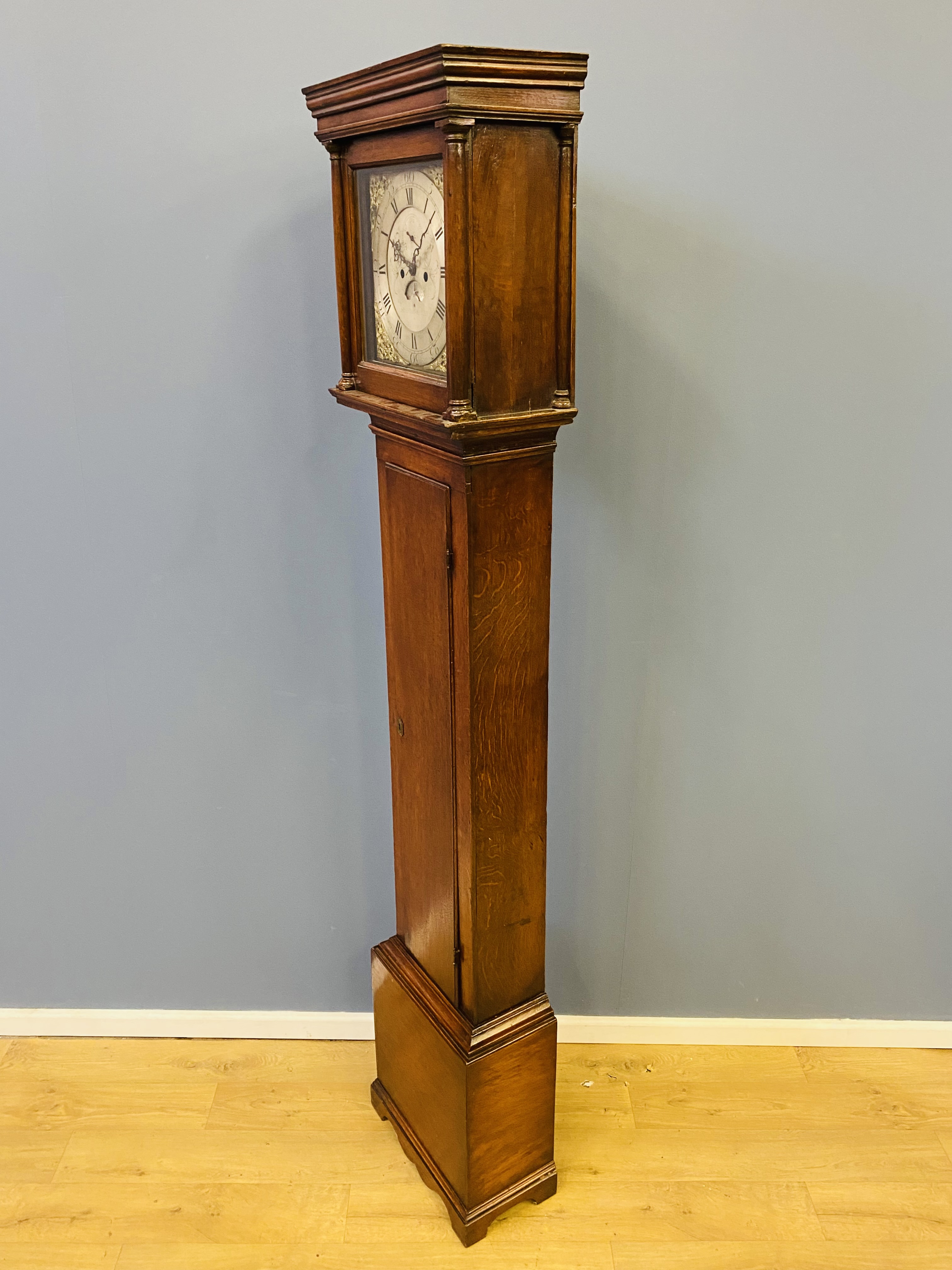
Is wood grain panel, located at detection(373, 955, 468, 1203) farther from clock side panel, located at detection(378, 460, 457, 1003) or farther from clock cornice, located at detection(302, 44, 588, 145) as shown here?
clock cornice, located at detection(302, 44, 588, 145)

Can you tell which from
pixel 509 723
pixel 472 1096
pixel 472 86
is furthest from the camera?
pixel 472 1096

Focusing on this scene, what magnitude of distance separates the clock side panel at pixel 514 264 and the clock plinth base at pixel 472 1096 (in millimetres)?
1058

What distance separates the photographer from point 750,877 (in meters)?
2.09

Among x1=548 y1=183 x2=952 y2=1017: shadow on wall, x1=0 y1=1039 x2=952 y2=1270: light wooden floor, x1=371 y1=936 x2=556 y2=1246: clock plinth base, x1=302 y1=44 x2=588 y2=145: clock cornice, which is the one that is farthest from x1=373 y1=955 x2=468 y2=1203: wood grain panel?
x1=302 y1=44 x2=588 y2=145: clock cornice

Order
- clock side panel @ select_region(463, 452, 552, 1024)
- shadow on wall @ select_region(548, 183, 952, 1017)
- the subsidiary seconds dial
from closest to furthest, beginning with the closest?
the subsidiary seconds dial → clock side panel @ select_region(463, 452, 552, 1024) → shadow on wall @ select_region(548, 183, 952, 1017)

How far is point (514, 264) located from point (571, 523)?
0.66 m

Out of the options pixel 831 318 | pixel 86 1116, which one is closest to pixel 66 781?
pixel 86 1116

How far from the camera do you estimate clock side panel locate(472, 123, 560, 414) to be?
1.19 meters

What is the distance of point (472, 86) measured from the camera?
1.12 m

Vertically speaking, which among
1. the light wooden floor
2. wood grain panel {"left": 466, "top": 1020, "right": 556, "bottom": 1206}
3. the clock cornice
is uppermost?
the clock cornice

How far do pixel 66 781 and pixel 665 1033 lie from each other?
1.42 metres

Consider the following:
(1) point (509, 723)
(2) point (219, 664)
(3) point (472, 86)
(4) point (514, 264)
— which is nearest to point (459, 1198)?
(1) point (509, 723)

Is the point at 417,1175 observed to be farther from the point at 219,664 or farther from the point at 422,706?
the point at 219,664

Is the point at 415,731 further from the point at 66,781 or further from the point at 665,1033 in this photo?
the point at 665,1033
